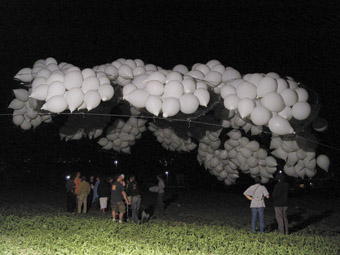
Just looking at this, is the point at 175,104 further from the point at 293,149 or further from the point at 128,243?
the point at 293,149

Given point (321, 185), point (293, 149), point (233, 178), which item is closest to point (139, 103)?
point (293, 149)

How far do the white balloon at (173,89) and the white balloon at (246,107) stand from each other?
1.17 m

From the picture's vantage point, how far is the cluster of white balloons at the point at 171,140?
11.7 m

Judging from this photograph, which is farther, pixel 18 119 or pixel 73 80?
pixel 18 119

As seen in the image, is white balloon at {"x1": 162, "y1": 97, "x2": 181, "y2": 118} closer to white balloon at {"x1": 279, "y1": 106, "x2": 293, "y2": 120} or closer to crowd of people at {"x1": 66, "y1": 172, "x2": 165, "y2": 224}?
white balloon at {"x1": 279, "y1": 106, "x2": 293, "y2": 120}

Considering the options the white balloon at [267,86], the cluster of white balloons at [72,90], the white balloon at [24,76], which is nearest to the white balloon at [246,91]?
the white balloon at [267,86]

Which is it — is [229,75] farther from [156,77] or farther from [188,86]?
[156,77]

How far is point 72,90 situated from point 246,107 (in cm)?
335

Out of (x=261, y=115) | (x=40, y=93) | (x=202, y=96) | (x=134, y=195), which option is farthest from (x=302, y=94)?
(x=40, y=93)

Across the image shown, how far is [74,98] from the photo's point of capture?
7.62 m

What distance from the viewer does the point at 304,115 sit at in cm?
765

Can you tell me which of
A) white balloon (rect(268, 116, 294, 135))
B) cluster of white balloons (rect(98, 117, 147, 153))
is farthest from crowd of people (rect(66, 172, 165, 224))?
white balloon (rect(268, 116, 294, 135))

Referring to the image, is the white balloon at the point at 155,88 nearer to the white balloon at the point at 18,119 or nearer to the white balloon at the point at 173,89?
the white balloon at the point at 173,89

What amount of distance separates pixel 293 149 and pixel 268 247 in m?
3.32
